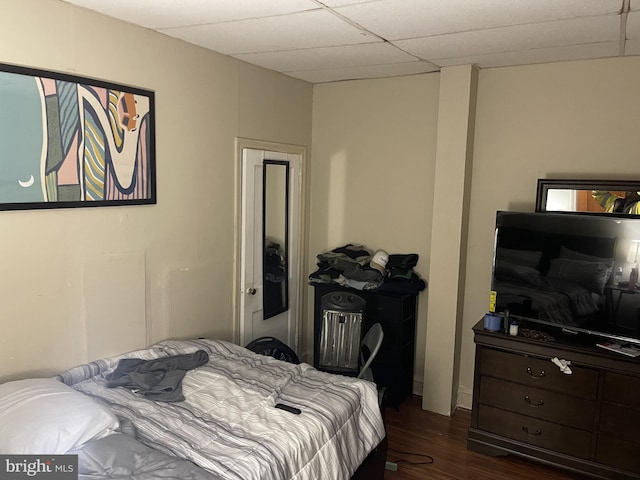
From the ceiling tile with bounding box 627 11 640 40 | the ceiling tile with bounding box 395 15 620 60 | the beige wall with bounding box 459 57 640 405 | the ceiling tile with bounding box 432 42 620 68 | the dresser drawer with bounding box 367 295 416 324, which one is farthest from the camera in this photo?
the dresser drawer with bounding box 367 295 416 324

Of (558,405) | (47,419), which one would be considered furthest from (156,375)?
(558,405)

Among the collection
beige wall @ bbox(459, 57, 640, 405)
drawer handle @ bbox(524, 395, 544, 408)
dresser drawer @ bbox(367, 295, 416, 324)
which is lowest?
drawer handle @ bbox(524, 395, 544, 408)

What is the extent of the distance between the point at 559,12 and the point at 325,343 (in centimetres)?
237

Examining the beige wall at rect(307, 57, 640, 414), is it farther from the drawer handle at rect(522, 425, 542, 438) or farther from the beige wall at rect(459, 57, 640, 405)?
the drawer handle at rect(522, 425, 542, 438)

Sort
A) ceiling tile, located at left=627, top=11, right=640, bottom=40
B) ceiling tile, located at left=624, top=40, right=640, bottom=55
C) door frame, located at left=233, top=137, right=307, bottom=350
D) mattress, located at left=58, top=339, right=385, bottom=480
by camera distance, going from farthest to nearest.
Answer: door frame, located at left=233, top=137, right=307, bottom=350
ceiling tile, located at left=624, top=40, right=640, bottom=55
ceiling tile, located at left=627, top=11, right=640, bottom=40
mattress, located at left=58, top=339, right=385, bottom=480

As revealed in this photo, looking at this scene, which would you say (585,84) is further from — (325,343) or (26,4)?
(26,4)

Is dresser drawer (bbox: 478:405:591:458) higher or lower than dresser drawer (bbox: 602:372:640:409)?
lower

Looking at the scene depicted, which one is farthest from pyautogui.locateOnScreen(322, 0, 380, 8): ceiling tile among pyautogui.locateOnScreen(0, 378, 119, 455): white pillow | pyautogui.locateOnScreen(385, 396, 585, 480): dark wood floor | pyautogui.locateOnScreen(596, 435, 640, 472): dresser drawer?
pyautogui.locateOnScreen(596, 435, 640, 472): dresser drawer

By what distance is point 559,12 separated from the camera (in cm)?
242

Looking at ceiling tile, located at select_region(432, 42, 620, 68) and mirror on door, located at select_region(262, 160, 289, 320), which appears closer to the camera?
ceiling tile, located at select_region(432, 42, 620, 68)

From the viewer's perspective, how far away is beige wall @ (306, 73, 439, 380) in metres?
4.05

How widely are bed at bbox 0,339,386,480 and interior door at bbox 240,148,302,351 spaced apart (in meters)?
0.75

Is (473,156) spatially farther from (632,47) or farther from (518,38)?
(632,47)

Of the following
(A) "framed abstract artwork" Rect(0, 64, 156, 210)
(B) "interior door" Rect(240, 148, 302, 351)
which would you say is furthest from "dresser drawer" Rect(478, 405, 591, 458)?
(A) "framed abstract artwork" Rect(0, 64, 156, 210)
